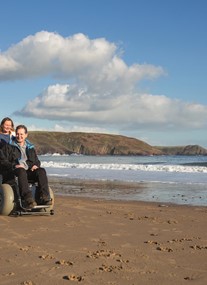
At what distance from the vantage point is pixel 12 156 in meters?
8.59

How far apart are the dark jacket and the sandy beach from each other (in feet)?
3.42

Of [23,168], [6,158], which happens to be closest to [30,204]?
[23,168]

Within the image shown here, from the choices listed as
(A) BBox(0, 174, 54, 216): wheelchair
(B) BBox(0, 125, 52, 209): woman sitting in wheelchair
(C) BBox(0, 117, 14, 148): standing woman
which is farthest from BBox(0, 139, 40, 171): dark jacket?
(A) BBox(0, 174, 54, 216): wheelchair

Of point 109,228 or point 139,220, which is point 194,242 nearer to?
point 109,228

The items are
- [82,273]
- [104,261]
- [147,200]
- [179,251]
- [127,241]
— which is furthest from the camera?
[147,200]

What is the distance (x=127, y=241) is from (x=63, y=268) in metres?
1.73

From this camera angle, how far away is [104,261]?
4.94m

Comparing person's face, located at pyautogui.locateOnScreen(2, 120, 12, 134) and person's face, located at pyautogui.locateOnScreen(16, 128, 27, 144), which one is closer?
person's face, located at pyautogui.locateOnScreen(16, 128, 27, 144)

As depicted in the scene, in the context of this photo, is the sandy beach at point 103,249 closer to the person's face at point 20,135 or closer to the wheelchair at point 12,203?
the wheelchair at point 12,203

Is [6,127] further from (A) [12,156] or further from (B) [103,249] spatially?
(B) [103,249]

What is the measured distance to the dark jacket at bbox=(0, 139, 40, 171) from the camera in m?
8.38

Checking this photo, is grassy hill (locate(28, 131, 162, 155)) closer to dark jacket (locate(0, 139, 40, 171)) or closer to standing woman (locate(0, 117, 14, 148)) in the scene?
standing woman (locate(0, 117, 14, 148))

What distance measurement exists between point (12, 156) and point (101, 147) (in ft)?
587

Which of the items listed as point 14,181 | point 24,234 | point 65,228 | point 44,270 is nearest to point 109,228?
A: point 65,228
